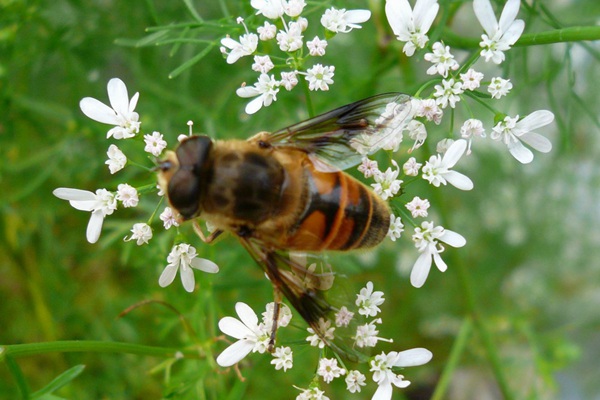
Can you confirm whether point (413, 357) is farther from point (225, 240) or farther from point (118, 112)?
point (225, 240)

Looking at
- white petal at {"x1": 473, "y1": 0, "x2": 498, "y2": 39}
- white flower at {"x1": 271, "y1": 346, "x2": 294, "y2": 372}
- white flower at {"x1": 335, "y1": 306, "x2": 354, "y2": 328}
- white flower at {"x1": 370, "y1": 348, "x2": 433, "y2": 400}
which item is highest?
white petal at {"x1": 473, "y1": 0, "x2": 498, "y2": 39}

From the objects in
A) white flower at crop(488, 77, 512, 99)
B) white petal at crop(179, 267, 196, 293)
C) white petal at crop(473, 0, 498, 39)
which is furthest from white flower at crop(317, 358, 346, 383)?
white petal at crop(473, 0, 498, 39)

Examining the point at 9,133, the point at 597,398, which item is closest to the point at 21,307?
the point at 9,133

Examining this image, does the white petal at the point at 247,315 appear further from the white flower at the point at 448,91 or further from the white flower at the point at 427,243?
the white flower at the point at 448,91

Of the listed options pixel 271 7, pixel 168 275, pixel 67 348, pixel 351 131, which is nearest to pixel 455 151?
pixel 351 131

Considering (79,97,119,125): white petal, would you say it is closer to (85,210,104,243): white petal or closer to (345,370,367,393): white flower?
(85,210,104,243): white petal

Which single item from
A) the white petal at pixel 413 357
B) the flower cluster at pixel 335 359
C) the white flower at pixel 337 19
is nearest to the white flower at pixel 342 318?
the flower cluster at pixel 335 359

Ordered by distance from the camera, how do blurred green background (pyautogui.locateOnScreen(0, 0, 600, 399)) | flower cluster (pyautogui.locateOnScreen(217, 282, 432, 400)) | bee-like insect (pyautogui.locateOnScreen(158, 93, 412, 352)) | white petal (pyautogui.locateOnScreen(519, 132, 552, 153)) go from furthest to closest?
1. blurred green background (pyautogui.locateOnScreen(0, 0, 600, 399))
2. white petal (pyautogui.locateOnScreen(519, 132, 552, 153))
3. flower cluster (pyautogui.locateOnScreen(217, 282, 432, 400))
4. bee-like insect (pyautogui.locateOnScreen(158, 93, 412, 352))
